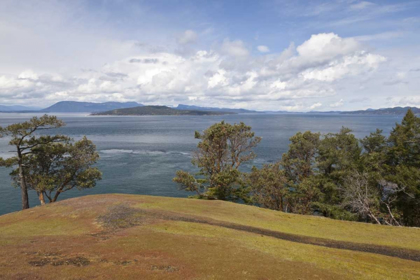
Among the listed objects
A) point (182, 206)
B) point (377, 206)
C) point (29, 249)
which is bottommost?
point (377, 206)

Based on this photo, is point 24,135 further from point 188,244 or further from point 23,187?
point 188,244

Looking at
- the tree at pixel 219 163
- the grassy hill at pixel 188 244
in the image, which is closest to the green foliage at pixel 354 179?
the tree at pixel 219 163

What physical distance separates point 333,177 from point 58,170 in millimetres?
50726

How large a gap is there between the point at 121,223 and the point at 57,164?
1161 inches

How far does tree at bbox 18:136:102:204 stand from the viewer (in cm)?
4681

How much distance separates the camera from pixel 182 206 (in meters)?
35.8

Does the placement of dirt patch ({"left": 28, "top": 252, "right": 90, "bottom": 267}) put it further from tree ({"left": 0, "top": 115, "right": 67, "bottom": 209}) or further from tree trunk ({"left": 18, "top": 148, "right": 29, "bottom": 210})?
tree trunk ({"left": 18, "top": 148, "right": 29, "bottom": 210})

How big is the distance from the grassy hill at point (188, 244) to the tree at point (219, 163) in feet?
42.2

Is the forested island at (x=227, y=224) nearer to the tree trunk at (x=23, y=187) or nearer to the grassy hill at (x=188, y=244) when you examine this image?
the grassy hill at (x=188, y=244)

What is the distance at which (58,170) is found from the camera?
50.0 metres

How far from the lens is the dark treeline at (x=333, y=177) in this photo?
42.3 metres

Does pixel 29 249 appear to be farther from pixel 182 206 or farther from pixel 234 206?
pixel 234 206

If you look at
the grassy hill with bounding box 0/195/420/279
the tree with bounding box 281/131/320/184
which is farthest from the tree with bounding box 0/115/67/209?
the tree with bounding box 281/131/320/184

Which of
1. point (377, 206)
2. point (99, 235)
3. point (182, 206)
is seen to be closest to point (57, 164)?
point (182, 206)
